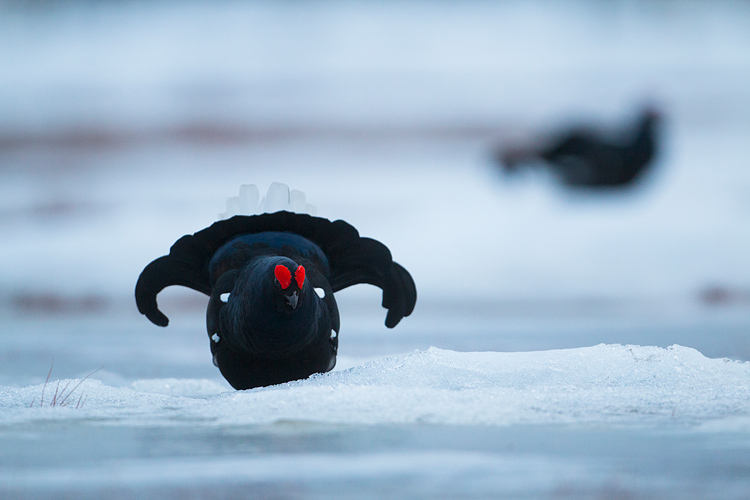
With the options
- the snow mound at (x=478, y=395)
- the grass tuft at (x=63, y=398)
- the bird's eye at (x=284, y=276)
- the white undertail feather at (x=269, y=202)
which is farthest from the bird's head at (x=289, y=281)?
the white undertail feather at (x=269, y=202)

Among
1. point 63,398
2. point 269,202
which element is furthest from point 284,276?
point 269,202

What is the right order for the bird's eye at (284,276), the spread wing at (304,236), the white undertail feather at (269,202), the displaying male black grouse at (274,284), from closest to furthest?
the bird's eye at (284,276) < the displaying male black grouse at (274,284) < the spread wing at (304,236) < the white undertail feather at (269,202)

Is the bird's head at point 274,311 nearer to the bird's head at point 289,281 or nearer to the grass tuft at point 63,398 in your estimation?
the bird's head at point 289,281

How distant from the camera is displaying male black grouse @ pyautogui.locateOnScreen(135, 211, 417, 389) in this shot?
2232 mm

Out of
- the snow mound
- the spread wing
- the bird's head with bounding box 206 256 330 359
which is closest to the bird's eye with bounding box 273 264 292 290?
the bird's head with bounding box 206 256 330 359

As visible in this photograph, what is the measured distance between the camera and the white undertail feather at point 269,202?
3.10 m

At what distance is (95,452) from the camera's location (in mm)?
1288

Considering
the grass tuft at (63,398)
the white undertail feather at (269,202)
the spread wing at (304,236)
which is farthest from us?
the white undertail feather at (269,202)

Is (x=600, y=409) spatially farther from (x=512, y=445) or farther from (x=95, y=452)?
(x=95, y=452)

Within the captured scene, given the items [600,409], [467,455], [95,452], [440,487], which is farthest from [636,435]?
[95,452]

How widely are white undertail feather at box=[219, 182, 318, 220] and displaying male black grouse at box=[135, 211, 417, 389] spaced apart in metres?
0.28

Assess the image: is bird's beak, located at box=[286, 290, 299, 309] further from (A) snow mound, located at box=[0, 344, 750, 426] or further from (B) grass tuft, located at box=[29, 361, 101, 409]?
(B) grass tuft, located at box=[29, 361, 101, 409]

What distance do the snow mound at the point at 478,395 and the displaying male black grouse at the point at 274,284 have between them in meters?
0.17

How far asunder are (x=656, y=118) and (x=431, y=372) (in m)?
3.63
